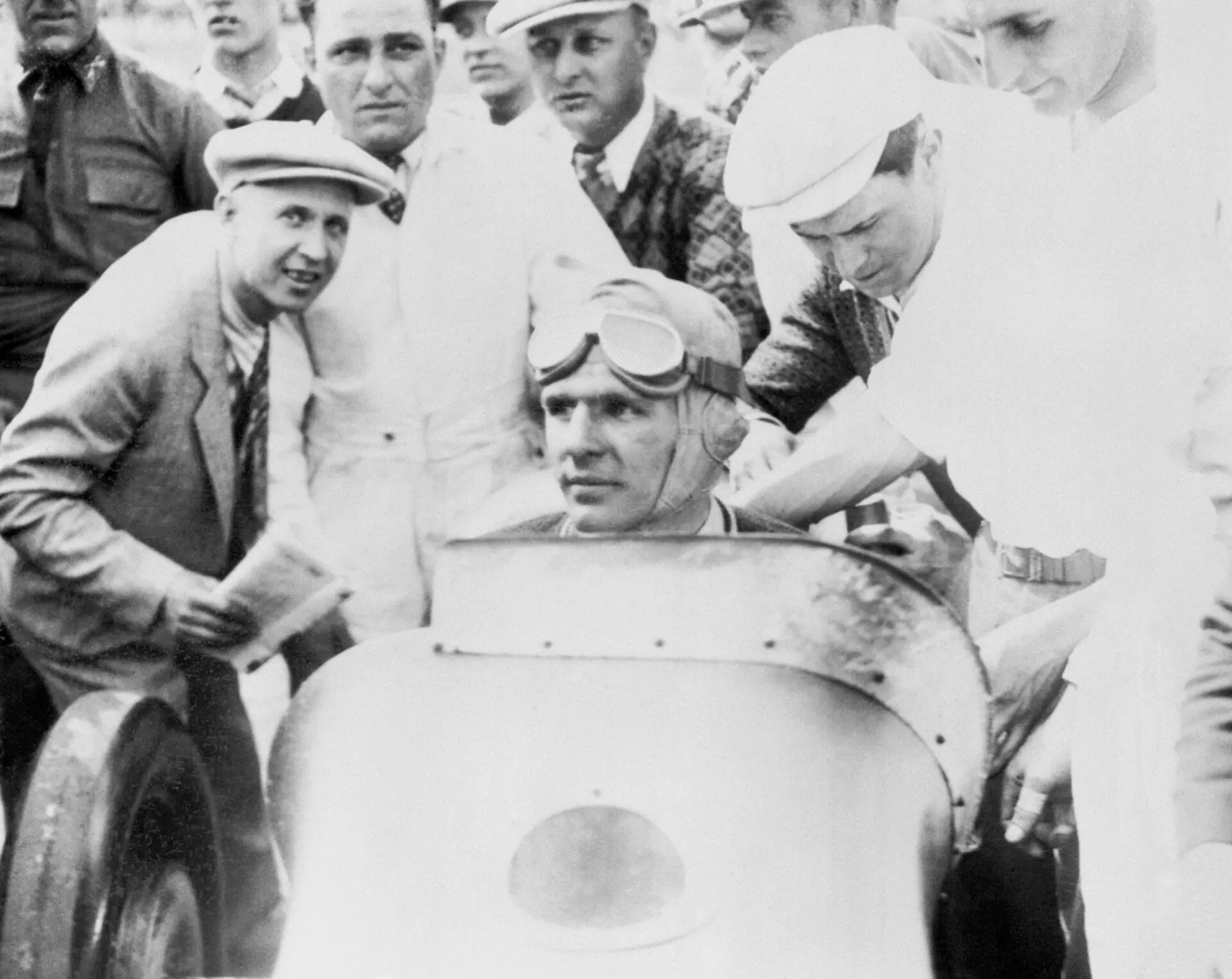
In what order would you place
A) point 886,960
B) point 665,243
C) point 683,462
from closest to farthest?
point 886,960 → point 683,462 → point 665,243

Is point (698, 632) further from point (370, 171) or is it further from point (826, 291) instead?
point (370, 171)

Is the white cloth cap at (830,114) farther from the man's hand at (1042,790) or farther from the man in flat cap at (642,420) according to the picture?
the man's hand at (1042,790)

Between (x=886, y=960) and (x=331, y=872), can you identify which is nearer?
(x=886, y=960)

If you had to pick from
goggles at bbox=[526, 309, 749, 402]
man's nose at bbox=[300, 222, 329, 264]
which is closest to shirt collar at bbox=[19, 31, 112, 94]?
man's nose at bbox=[300, 222, 329, 264]

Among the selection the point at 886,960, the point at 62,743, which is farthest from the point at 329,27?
the point at 886,960

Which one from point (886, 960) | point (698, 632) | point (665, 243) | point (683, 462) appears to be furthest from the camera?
point (665, 243)

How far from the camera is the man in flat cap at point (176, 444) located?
3.48 m

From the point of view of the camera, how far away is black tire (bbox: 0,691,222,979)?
10.3 feet

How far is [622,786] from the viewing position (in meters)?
2.91

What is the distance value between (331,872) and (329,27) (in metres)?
1.48

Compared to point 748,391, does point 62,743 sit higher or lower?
lower

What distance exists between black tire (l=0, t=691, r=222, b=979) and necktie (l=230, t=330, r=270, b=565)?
376 mm

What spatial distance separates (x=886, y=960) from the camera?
109 inches

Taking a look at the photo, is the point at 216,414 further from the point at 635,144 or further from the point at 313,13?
the point at 635,144
